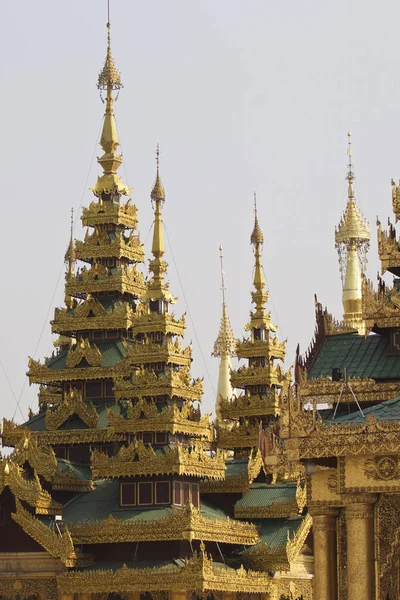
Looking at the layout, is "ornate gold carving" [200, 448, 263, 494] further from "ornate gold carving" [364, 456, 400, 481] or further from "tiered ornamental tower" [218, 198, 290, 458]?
"ornate gold carving" [364, 456, 400, 481]

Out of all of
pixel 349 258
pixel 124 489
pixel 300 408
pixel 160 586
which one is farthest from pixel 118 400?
pixel 300 408

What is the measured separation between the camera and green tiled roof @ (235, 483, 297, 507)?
6288 cm

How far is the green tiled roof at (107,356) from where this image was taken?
6819 cm

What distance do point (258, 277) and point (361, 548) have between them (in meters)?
41.3

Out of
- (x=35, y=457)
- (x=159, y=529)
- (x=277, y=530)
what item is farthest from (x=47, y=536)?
(x=277, y=530)

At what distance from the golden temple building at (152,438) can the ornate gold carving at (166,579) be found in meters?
0.04

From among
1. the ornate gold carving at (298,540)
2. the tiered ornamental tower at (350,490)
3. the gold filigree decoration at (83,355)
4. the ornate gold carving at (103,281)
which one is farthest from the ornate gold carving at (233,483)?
the tiered ornamental tower at (350,490)

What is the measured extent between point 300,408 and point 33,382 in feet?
Result: 120

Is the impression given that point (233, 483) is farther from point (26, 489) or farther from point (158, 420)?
point (26, 489)

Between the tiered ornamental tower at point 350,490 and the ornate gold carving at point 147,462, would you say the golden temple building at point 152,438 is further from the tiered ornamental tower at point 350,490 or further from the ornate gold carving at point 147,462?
the tiered ornamental tower at point 350,490

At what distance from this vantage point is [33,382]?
6881 centimetres

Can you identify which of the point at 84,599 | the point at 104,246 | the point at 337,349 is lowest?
the point at 84,599

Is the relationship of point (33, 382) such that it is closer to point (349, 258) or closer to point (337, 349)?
point (349, 258)

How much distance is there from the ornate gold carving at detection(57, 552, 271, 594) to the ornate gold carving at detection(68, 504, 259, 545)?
0.83 meters
